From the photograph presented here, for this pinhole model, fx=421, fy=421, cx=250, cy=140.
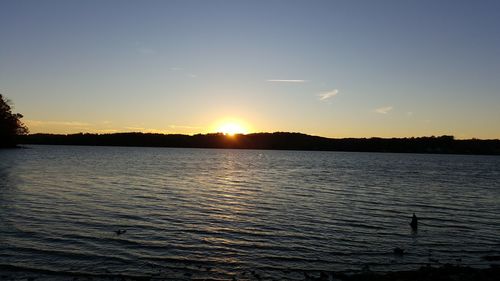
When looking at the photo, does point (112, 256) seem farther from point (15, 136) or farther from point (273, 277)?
point (15, 136)

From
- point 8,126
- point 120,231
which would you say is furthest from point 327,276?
point 8,126

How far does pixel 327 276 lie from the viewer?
58.5 ft

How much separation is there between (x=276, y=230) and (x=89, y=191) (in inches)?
1003

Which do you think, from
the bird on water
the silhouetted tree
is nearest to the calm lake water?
the bird on water

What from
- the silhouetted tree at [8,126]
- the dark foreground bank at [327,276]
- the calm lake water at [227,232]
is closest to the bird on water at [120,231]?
the calm lake water at [227,232]

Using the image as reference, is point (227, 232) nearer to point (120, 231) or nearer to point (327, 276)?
point (120, 231)

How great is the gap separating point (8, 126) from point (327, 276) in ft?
531

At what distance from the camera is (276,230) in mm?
27438

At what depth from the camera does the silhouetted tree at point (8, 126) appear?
149 meters

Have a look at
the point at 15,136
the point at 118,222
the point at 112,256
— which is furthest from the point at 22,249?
the point at 15,136

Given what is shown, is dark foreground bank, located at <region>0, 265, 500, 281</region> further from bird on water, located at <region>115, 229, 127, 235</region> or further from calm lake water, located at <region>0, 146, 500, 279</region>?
bird on water, located at <region>115, 229, 127, 235</region>

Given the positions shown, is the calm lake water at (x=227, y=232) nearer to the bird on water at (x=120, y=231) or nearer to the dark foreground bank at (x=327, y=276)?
the bird on water at (x=120, y=231)

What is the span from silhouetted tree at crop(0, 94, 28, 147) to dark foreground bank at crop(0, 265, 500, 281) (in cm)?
15171

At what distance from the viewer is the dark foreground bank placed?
1675 centimetres
